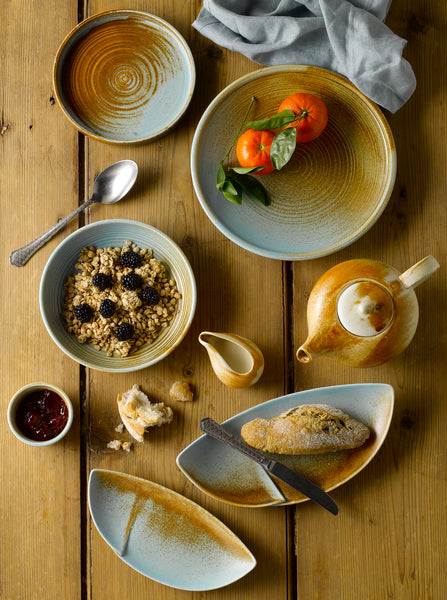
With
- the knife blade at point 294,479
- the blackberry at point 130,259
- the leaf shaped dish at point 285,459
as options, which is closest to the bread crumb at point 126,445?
the leaf shaped dish at point 285,459

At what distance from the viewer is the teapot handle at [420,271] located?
83 centimetres

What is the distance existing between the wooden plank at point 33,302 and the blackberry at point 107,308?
14cm

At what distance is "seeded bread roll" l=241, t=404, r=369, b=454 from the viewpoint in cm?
94

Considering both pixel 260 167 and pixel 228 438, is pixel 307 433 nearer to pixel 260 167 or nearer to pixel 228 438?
pixel 228 438

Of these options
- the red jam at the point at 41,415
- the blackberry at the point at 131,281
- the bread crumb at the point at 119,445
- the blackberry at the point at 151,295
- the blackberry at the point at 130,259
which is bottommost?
the bread crumb at the point at 119,445

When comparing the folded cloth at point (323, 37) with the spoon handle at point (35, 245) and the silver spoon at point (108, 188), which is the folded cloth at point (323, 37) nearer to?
the silver spoon at point (108, 188)

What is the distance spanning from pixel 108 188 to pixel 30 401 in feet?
1.46

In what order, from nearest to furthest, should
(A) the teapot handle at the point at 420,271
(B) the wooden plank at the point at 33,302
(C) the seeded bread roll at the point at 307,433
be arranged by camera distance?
(A) the teapot handle at the point at 420,271
(C) the seeded bread roll at the point at 307,433
(B) the wooden plank at the point at 33,302

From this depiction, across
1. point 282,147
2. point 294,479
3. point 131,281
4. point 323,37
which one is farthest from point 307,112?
point 294,479

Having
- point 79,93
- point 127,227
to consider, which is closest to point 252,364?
point 127,227

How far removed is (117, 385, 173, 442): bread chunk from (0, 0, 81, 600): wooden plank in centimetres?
11

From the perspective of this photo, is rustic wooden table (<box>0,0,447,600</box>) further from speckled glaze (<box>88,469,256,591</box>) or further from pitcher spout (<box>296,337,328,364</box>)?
pitcher spout (<box>296,337,328,364</box>)

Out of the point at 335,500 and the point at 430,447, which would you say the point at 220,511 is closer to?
the point at 335,500

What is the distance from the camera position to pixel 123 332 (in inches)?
39.0
